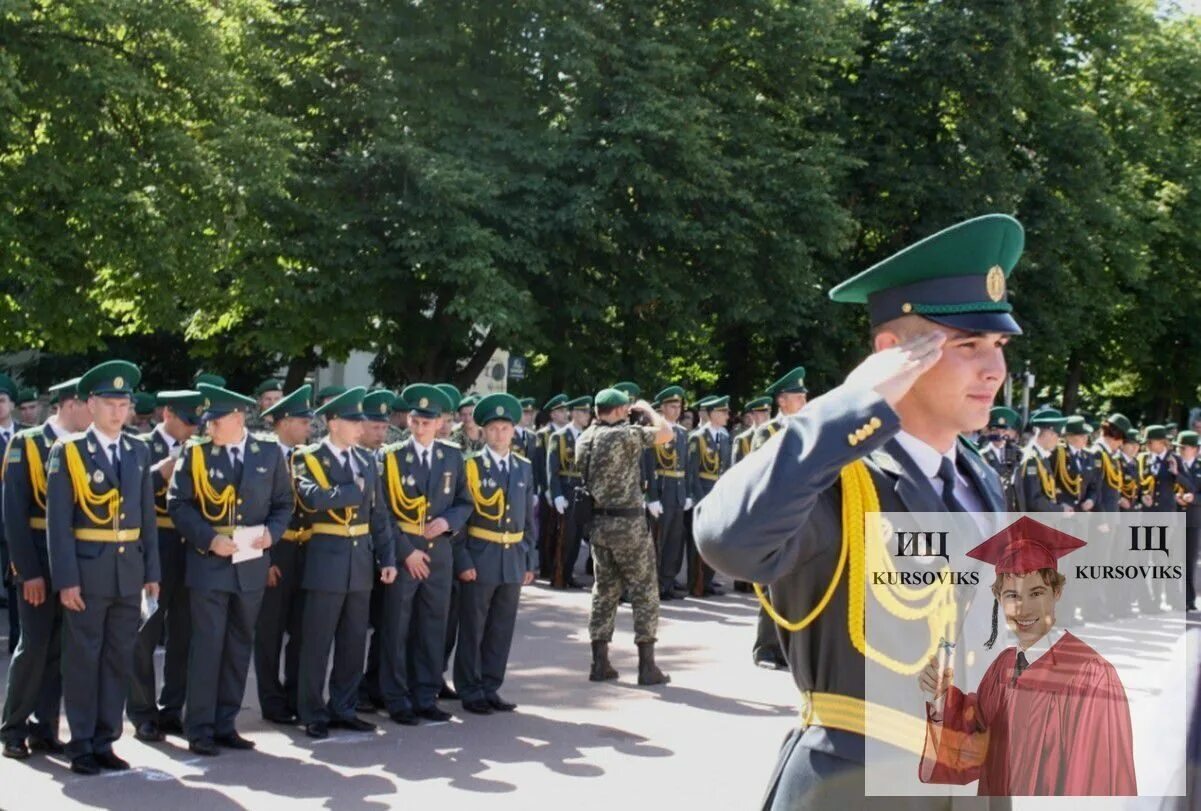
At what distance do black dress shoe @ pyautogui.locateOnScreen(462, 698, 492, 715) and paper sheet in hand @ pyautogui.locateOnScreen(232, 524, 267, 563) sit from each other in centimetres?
198

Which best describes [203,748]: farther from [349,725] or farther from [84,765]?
[349,725]

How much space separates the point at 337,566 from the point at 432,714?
1223 mm

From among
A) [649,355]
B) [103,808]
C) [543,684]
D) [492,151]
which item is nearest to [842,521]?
[103,808]

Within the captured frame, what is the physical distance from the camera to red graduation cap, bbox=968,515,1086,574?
2857 mm

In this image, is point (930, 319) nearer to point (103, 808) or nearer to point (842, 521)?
point (842, 521)

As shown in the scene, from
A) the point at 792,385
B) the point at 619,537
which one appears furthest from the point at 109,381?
the point at 792,385

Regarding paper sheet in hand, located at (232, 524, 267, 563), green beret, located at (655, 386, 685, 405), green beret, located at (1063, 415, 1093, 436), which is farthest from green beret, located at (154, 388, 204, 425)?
green beret, located at (1063, 415, 1093, 436)

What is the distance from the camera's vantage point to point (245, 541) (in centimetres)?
863

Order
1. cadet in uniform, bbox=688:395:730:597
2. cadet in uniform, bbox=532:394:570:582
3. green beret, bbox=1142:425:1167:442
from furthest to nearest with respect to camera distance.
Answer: green beret, bbox=1142:425:1167:442 → cadet in uniform, bbox=532:394:570:582 → cadet in uniform, bbox=688:395:730:597

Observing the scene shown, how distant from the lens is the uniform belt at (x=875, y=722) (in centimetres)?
279

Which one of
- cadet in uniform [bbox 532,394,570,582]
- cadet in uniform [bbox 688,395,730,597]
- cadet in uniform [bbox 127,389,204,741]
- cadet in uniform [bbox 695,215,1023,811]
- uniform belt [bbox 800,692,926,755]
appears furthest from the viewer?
cadet in uniform [bbox 532,394,570,582]

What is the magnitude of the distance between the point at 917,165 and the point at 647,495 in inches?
623

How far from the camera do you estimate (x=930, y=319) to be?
2.89m

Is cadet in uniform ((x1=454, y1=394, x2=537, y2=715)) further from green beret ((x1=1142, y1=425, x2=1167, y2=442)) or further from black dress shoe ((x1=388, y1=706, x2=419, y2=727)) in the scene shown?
green beret ((x1=1142, y1=425, x2=1167, y2=442))
